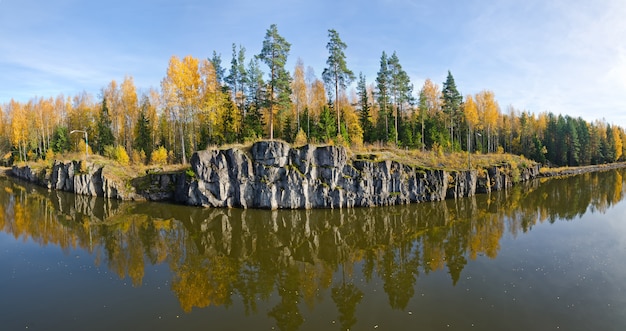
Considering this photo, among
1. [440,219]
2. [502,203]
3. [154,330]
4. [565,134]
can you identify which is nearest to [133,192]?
[154,330]

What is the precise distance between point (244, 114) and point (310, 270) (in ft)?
115

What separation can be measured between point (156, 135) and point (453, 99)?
5083 centimetres

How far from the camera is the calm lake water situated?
10836 mm

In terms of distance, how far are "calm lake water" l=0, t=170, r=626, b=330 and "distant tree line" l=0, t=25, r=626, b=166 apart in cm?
1432

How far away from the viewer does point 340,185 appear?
98.5 feet

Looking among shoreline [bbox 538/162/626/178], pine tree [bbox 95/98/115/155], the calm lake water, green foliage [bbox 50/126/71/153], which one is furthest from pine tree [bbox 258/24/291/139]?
shoreline [bbox 538/162/626/178]

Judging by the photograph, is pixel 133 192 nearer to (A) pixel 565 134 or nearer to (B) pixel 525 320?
(B) pixel 525 320

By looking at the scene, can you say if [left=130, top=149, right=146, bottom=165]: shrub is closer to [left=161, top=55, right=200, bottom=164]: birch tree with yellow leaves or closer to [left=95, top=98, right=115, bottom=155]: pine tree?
[left=161, top=55, right=200, bottom=164]: birch tree with yellow leaves

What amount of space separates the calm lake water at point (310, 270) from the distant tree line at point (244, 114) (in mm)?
14319

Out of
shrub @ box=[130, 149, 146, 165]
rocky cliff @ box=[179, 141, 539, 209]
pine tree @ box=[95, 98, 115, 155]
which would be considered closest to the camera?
rocky cliff @ box=[179, 141, 539, 209]

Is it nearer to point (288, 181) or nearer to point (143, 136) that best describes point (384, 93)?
point (288, 181)

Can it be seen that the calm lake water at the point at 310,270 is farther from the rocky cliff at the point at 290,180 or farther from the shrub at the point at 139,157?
the shrub at the point at 139,157

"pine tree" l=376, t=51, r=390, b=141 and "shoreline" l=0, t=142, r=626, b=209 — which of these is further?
"pine tree" l=376, t=51, r=390, b=141

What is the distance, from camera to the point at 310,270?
1535 centimetres
